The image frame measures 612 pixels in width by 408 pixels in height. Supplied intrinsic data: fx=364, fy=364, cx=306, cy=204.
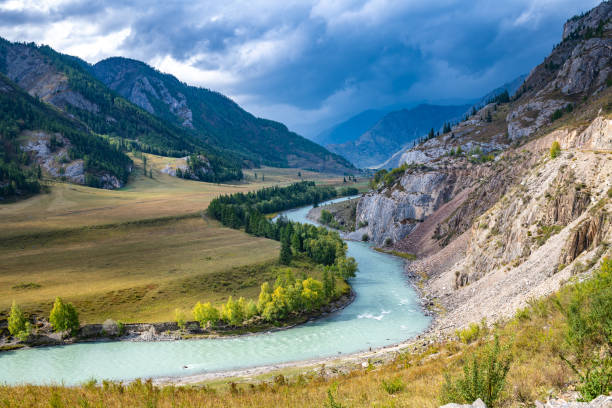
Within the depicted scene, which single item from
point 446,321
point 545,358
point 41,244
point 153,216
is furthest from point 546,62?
point 41,244

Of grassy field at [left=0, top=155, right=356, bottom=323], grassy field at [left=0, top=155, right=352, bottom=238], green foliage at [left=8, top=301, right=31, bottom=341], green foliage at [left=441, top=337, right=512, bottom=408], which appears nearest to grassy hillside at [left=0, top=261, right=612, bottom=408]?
green foliage at [left=441, top=337, right=512, bottom=408]

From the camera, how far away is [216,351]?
170 feet

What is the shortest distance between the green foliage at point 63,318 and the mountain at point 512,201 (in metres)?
53.9

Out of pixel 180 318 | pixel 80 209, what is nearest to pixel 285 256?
pixel 180 318

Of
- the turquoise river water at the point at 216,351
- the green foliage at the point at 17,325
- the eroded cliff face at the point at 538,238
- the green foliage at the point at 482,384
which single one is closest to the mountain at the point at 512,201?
the eroded cliff face at the point at 538,238

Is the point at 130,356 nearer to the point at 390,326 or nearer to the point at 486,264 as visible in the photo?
A: the point at 390,326

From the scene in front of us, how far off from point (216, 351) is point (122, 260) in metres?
48.7

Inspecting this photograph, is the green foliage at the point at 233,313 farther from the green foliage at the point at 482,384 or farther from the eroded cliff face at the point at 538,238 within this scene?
the green foliage at the point at 482,384

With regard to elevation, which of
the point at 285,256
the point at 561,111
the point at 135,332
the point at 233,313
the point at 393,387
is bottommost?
the point at 135,332

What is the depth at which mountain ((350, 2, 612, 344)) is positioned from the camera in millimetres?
43844

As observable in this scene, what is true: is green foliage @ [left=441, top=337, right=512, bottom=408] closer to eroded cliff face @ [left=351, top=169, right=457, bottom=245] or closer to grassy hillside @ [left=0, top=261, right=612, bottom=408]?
grassy hillside @ [left=0, top=261, right=612, bottom=408]

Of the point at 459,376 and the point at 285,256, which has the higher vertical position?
the point at 459,376

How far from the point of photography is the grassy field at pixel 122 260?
65.4m

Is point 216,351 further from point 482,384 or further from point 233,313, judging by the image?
point 482,384
